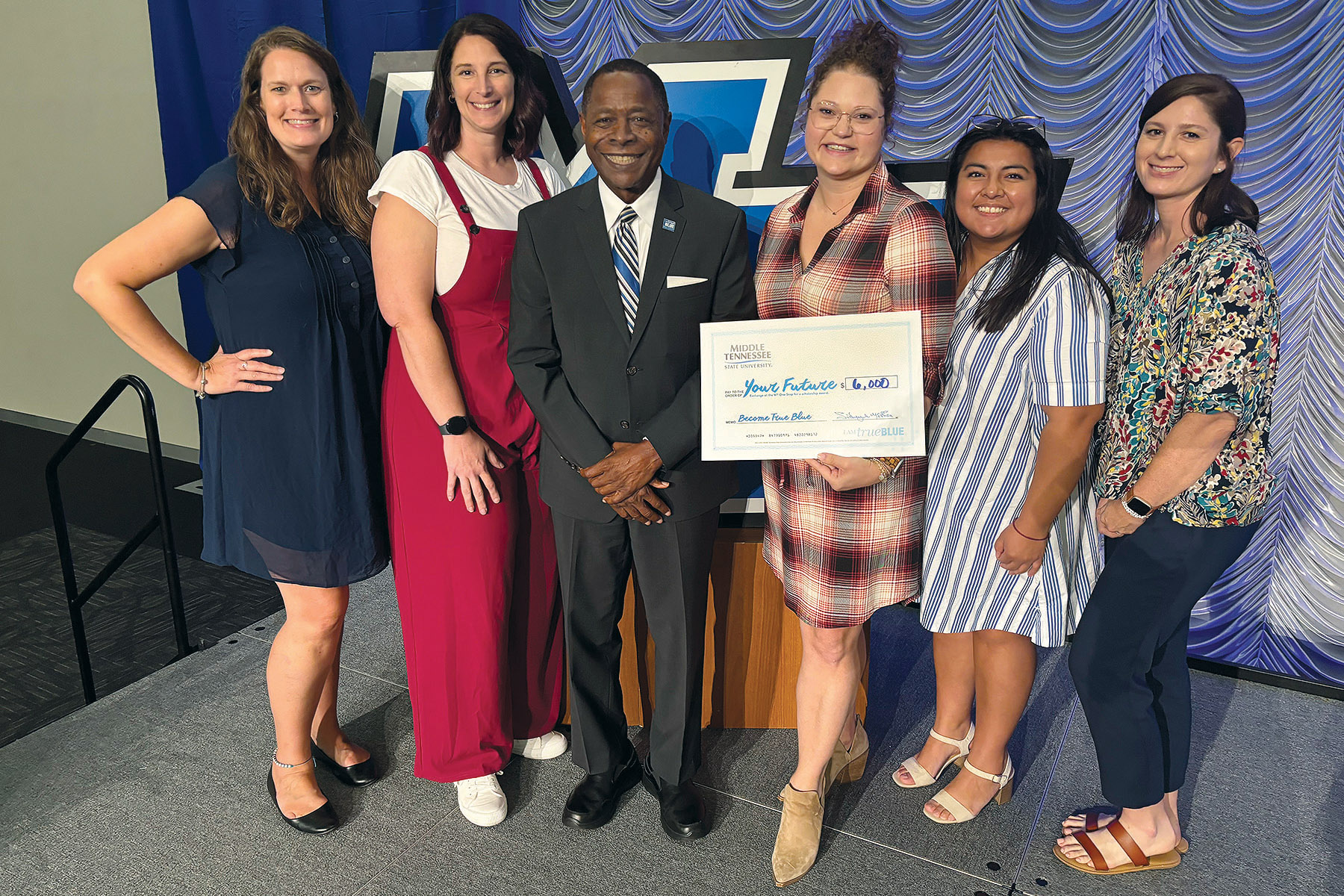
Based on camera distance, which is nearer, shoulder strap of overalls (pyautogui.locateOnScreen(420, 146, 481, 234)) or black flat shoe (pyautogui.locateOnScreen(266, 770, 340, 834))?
shoulder strap of overalls (pyautogui.locateOnScreen(420, 146, 481, 234))

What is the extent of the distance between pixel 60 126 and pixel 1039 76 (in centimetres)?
527

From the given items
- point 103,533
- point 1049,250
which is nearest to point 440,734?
point 1049,250

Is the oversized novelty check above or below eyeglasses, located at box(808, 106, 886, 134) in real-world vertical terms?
below

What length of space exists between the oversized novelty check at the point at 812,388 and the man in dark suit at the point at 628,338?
0.28 ft

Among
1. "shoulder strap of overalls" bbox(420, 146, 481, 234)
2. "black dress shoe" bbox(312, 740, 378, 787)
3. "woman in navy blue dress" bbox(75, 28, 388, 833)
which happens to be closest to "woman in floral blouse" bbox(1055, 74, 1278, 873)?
"shoulder strap of overalls" bbox(420, 146, 481, 234)

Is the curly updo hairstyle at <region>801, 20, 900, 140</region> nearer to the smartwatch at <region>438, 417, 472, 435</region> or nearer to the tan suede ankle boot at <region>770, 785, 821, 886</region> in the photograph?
the smartwatch at <region>438, 417, 472, 435</region>

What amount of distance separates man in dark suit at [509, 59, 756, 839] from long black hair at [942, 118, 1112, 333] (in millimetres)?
492

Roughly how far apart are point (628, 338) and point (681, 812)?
1.13 m

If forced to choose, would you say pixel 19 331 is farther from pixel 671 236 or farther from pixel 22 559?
pixel 671 236

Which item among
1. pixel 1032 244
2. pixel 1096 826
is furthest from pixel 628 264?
pixel 1096 826

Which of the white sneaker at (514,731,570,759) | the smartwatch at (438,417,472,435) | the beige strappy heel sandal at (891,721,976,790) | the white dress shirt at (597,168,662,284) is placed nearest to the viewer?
the white dress shirt at (597,168,662,284)

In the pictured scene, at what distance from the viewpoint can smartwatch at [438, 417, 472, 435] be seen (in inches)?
74.9

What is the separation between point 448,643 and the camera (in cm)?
211

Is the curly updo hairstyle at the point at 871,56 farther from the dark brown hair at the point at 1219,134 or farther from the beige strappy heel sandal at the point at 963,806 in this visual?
the beige strappy heel sandal at the point at 963,806
